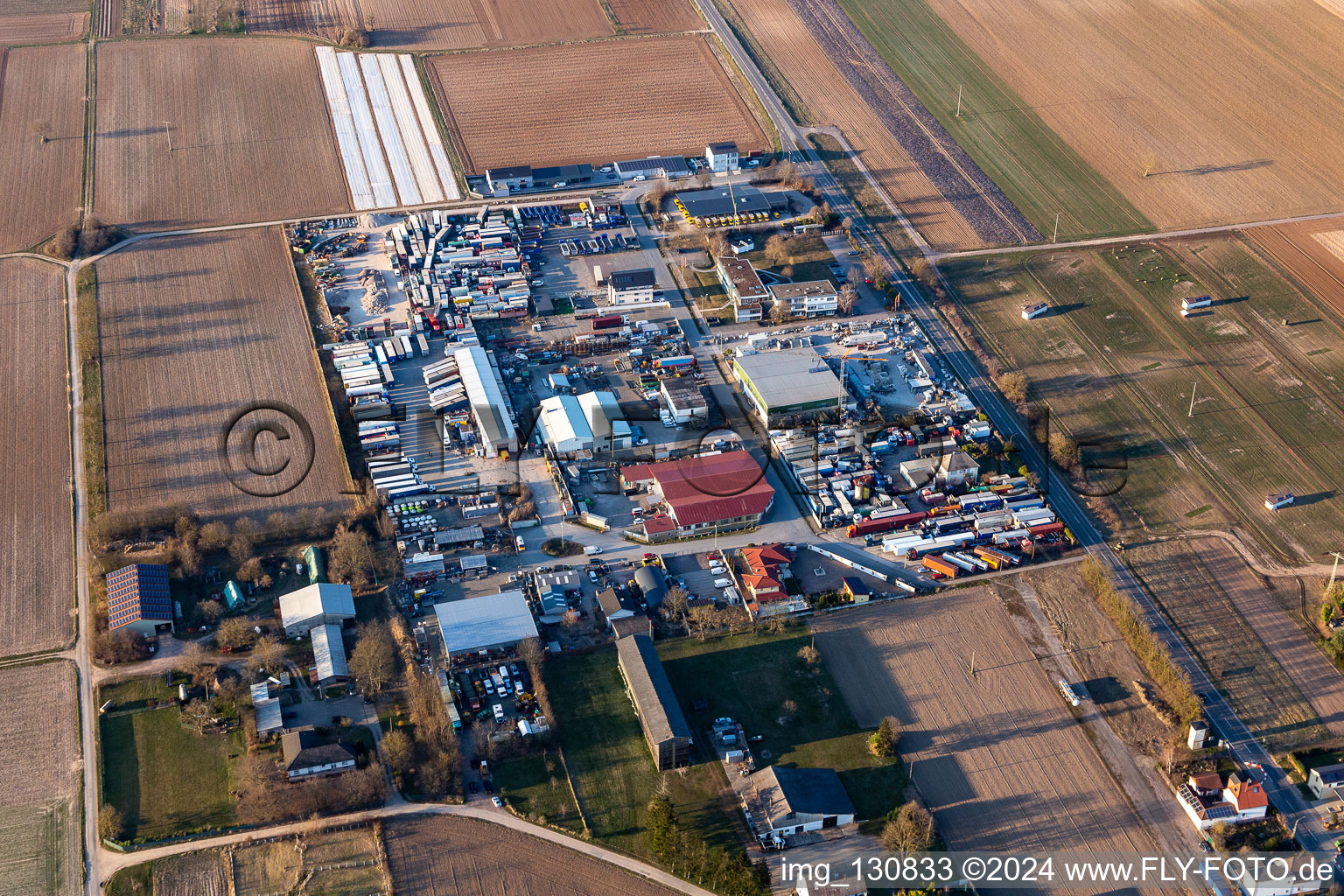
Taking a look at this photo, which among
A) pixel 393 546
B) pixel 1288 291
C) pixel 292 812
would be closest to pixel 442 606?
pixel 393 546

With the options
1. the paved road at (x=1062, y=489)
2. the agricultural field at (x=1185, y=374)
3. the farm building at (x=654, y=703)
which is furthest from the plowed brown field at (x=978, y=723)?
the agricultural field at (x=1185, y=374)

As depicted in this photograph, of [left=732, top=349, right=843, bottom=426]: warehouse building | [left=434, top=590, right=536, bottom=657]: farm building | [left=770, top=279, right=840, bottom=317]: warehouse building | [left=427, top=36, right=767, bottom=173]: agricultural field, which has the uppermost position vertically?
[left=427, top=36, right=767, bottom=173]: agricultural field

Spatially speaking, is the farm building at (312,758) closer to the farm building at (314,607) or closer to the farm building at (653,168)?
the farm building at (314,607)

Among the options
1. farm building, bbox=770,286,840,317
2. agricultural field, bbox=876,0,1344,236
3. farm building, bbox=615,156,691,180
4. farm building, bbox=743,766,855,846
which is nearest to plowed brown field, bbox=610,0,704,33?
agricultural field, bbox=876,0,1344,236

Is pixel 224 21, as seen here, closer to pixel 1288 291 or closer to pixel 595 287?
pixel 595 287

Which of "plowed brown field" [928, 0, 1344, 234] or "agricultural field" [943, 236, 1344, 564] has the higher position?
"plowed brown field" [928, 0, 1344, 234]

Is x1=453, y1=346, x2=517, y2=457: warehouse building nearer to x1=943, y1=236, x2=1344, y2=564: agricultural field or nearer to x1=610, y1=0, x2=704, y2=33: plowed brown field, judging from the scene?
x1=943, y1=236, x2=1344, y2=564: agricultural field
